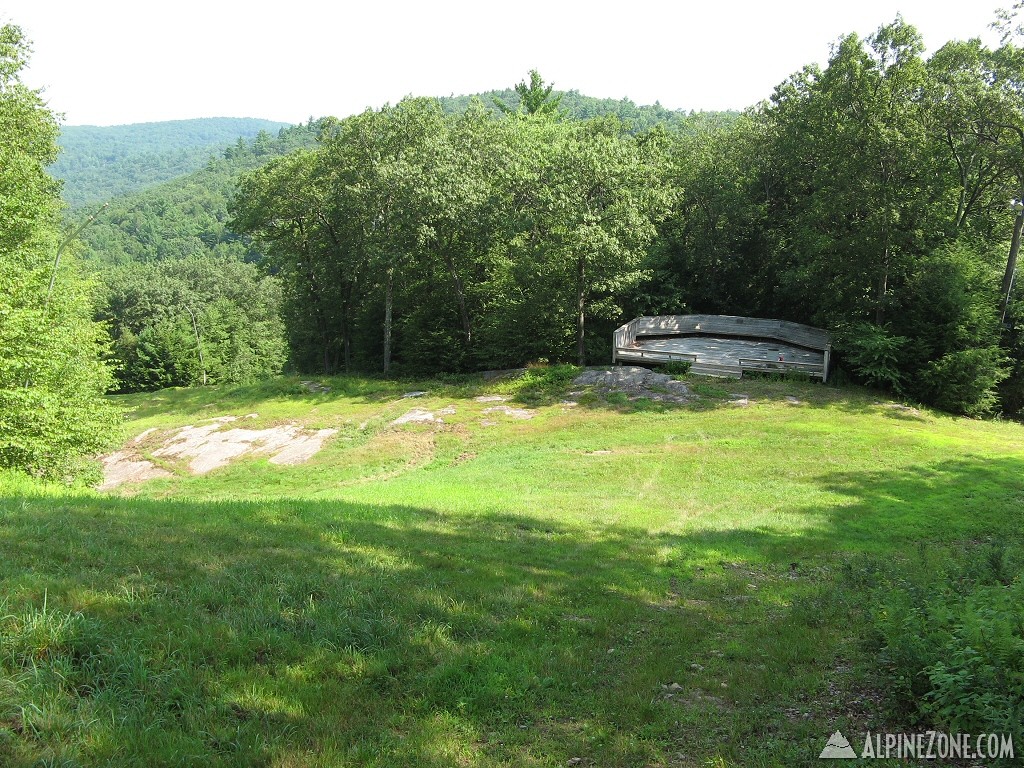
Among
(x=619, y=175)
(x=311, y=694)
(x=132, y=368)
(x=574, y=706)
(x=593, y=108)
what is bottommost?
(x=132, y=368)

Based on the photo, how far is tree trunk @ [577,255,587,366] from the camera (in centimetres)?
3116

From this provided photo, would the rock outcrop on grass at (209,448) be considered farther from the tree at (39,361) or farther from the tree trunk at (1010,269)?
the tree trunk at (1010,269)

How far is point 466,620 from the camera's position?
22.6 ft

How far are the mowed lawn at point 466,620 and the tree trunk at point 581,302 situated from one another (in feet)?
53.3

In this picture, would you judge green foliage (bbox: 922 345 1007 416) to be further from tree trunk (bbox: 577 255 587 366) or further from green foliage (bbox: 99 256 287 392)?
green foliage (bbox: 99 256 287 392)

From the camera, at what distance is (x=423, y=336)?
37.3 metres

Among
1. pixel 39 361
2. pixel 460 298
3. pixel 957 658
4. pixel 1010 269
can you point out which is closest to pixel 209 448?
pixel 39 361

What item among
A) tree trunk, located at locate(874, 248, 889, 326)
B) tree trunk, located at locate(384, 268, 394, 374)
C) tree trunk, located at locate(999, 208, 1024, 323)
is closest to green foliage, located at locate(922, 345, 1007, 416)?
tree trunk, located at locate(999, 208, 1024, 323)

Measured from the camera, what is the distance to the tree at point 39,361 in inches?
601

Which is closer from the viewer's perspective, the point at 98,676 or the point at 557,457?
the point at 98,676

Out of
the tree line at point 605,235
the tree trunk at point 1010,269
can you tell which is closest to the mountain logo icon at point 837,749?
the tree line at point 605,235

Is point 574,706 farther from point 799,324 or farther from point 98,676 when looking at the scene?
point 799,324

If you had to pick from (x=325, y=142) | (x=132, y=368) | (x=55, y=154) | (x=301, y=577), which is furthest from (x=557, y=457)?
(x=132, y=368)

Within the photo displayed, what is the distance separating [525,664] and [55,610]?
4225 mm
